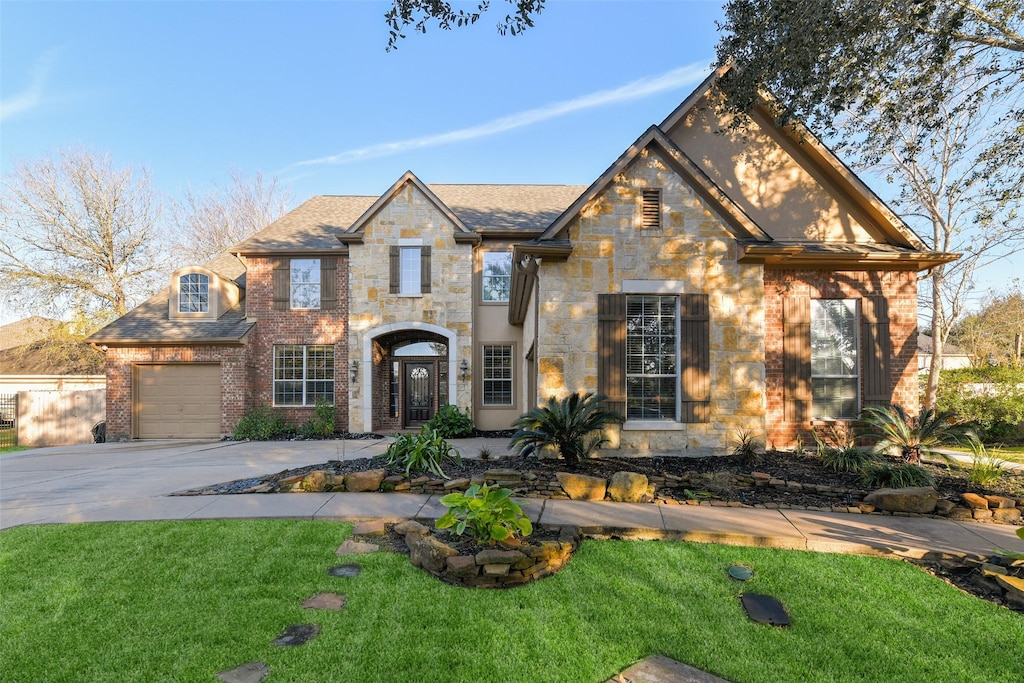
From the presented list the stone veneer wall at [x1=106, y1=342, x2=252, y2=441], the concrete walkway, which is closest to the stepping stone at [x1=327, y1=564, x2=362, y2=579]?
the concrete walkway

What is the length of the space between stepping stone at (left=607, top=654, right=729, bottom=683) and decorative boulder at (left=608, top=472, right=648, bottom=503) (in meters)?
3.05

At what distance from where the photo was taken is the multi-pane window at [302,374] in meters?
14.0

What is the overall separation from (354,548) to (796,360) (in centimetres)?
841

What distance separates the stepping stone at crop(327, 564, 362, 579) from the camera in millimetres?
3914

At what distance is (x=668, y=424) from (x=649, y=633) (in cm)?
509

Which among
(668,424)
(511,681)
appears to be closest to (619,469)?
(668,424)

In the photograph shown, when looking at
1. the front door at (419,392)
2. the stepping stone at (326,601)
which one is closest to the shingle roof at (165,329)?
the front door at (419,392)

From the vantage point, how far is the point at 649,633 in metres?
3.12

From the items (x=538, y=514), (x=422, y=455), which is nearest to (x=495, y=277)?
(x=422, y=455)

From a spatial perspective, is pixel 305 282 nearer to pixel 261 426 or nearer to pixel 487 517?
pixel 261 426

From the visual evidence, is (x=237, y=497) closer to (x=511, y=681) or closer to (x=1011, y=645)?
(x=511, y=681)

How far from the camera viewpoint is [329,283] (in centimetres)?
1415

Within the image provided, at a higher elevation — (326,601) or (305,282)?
(305,282)

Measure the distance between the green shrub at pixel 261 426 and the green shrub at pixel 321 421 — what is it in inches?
20.3
